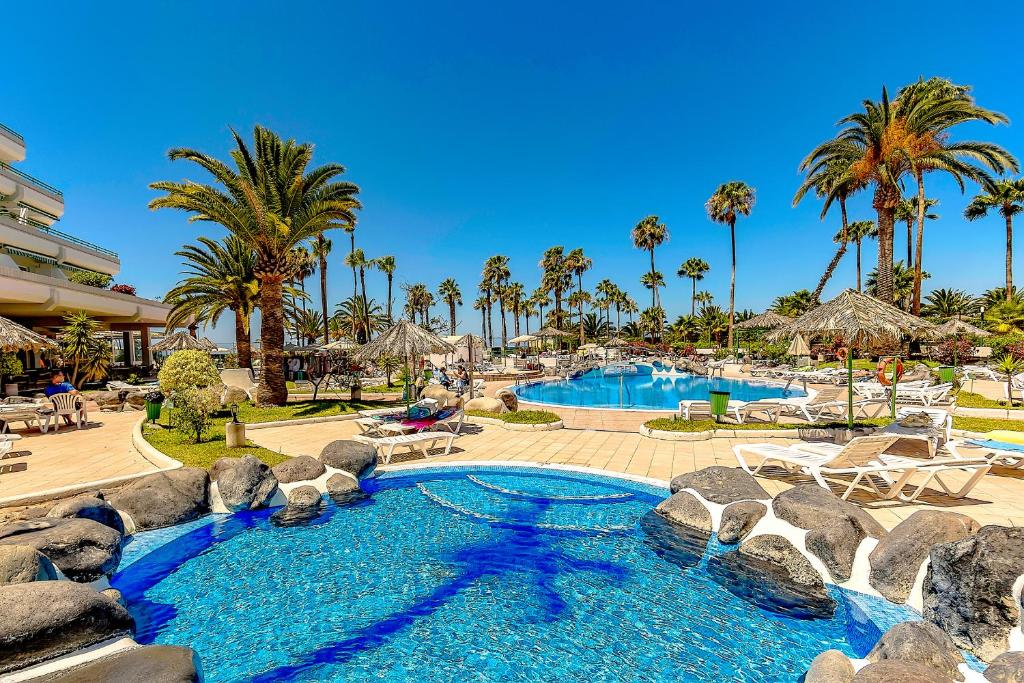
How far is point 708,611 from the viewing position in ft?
14.3

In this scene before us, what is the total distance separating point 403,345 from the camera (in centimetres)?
1408

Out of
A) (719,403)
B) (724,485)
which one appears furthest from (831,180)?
(724,485)

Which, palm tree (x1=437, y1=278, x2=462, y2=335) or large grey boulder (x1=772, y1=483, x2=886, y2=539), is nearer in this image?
large grey boulder (x1=772, y1=483, x2=886, y2=539)

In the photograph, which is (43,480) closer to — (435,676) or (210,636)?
(210,636)

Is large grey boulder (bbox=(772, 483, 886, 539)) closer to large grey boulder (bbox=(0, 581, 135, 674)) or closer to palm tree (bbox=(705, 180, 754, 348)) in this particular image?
large grey boulder (bbox=(0, 581, 135, 674))

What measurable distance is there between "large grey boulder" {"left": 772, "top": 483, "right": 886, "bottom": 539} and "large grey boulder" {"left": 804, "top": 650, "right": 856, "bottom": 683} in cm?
198

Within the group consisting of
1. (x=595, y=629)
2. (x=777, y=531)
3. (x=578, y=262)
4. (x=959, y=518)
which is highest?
(x=578, y=262)

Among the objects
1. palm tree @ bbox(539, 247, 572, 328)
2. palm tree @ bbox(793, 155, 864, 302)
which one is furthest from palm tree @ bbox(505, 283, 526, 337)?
palm tree @ bbox(793, 155, 864, 302)

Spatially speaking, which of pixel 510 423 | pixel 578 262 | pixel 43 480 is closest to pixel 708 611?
pixel 510 423

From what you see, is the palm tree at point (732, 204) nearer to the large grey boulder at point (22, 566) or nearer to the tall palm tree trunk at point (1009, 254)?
the tall palm tree trunk at point (1009, 254)

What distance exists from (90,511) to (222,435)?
5724mm

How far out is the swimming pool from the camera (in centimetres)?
2033

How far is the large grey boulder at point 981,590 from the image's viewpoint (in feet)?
10.9

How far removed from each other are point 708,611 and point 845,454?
3484 mm
